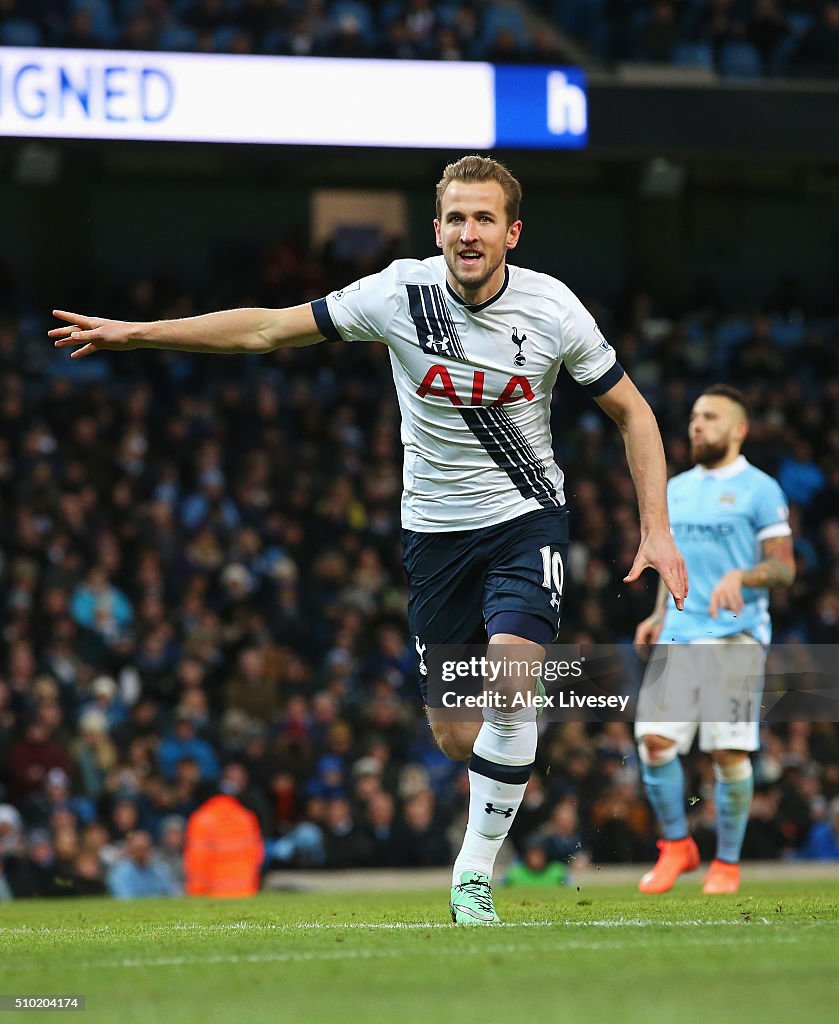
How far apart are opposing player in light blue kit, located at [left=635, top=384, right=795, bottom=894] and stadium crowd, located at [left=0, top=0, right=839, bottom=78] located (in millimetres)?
9888

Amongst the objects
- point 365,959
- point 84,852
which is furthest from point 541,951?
point 84,852

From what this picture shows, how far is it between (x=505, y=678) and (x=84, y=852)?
7825 millimetres

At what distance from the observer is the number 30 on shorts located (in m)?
6.38

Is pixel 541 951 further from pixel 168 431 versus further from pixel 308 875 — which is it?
pixel 168 431

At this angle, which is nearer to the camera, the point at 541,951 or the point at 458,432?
the point at 541,951

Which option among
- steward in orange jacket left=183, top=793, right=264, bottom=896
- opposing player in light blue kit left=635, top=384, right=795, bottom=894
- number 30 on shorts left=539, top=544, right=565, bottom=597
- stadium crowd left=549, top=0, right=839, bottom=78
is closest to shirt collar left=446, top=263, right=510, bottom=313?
number 30 on shorts left=539, top=544, right=565, bottom=597

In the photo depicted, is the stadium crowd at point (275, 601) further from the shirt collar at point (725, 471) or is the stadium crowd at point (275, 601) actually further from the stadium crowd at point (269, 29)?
the shirt collar at point (725, 471)

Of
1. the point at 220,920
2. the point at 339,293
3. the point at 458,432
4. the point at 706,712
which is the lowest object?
the point at 220,920

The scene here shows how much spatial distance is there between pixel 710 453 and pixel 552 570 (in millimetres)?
2918

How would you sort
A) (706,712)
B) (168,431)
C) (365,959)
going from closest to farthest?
(365,959) → (706,712) → (168,431)

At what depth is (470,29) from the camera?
19875 millimetres

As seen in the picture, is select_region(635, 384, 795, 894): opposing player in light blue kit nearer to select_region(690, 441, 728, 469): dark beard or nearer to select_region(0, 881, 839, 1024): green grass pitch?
select_region(690, 441, 728, 469): dark beard

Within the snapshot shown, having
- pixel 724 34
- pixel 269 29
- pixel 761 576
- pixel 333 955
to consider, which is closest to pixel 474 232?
pixel 333 955

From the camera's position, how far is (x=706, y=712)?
8891mm
